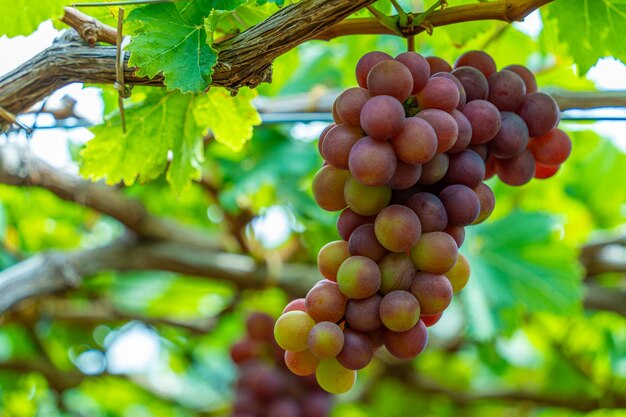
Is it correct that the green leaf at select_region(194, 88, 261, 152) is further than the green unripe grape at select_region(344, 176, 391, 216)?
Yes

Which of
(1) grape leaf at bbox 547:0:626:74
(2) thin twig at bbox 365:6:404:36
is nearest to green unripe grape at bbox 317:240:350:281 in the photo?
(2) thin twig at bbox 365:6:404:36

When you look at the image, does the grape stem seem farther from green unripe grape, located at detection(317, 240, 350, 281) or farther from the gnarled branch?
green unripe grape, located at detection(317, 240, 350, 281)

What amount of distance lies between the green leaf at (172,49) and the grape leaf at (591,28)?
41cm

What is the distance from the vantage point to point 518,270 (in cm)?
186

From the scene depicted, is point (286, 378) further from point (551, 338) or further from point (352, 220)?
point (352, 220)

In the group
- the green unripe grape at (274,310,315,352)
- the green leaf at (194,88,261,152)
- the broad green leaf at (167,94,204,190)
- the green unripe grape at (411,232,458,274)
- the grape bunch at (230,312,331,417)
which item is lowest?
the grape bunch at (230,312,331,417)

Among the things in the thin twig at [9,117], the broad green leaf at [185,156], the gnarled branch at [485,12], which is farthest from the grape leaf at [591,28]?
the thin twig at [9,117]

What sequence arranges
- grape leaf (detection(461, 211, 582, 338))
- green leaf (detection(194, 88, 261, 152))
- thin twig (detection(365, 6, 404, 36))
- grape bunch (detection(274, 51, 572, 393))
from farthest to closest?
1. grape leaf (detection(461, 211, 582, 338))
2. green leaf (detection(194, 88, 261, 152))
3. thin twig (detection(365, 6, 404, 36))
4. grape bunch (detection(274, 51, 572, 393))

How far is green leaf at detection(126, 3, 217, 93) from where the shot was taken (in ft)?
2.43

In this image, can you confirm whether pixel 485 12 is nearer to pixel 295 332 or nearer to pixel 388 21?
pixel 388 21

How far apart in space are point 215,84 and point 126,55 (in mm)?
106

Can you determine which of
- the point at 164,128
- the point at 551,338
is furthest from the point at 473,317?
the point at 164,128

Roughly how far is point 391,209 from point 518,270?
4.17 feet

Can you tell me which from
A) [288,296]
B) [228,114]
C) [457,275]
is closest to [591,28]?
[457,275]
